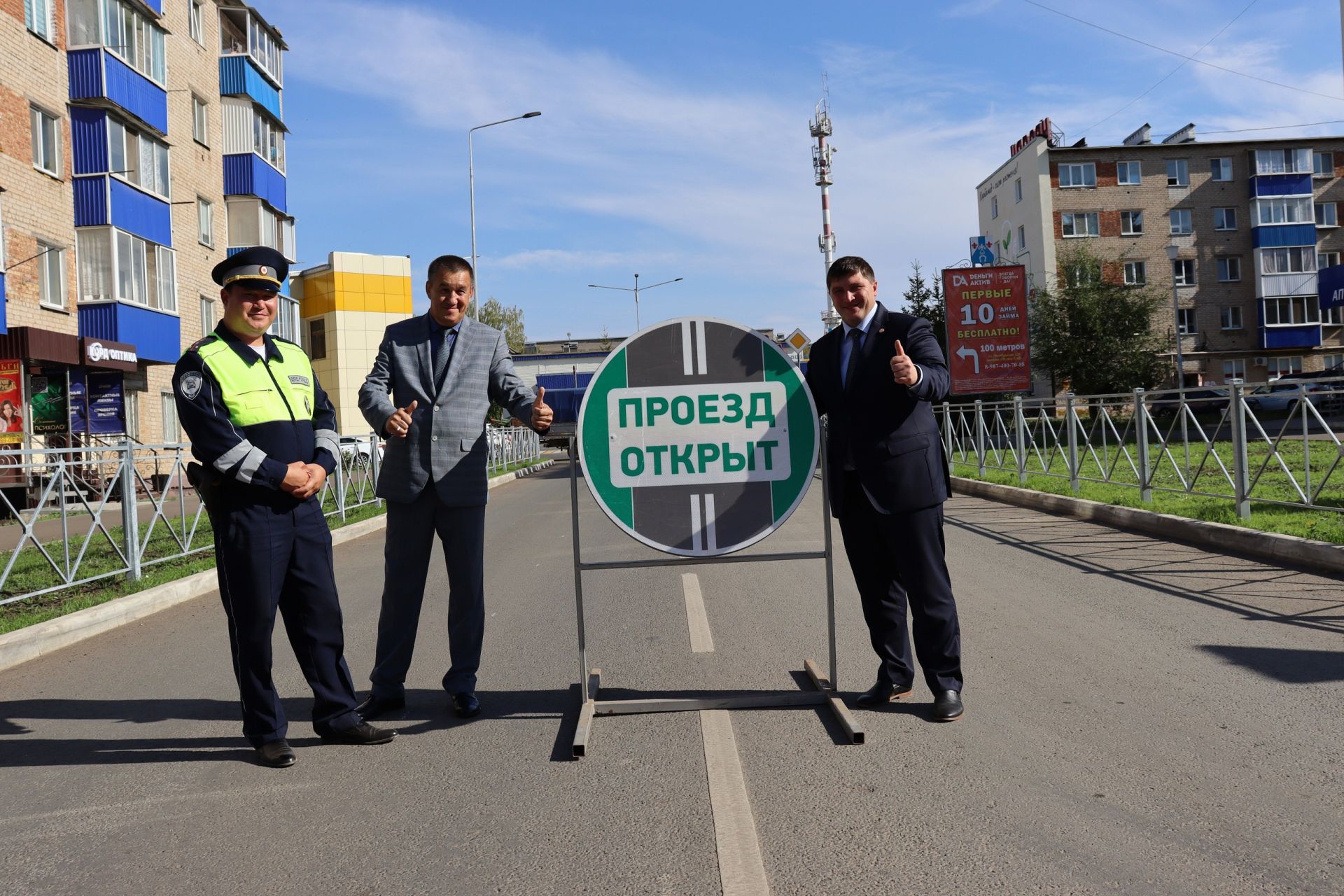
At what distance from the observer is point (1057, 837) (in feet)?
10.3

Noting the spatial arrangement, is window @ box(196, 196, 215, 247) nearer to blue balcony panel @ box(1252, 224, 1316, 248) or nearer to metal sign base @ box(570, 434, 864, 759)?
metal sign base @ box(570, 434, 864, 759)

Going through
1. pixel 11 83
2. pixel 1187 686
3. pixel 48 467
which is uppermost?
pixel 11 83

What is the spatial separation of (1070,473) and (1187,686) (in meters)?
10.6

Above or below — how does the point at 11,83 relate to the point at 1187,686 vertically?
above

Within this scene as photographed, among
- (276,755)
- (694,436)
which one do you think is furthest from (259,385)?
(694,436)

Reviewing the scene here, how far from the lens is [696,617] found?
22.8 feet

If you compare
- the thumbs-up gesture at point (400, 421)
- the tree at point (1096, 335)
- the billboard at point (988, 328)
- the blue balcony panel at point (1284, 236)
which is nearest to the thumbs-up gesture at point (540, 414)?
the thumbs-up gesture at point (400, 421)

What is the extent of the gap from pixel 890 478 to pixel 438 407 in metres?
1.99

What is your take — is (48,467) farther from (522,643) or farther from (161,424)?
(161,424)

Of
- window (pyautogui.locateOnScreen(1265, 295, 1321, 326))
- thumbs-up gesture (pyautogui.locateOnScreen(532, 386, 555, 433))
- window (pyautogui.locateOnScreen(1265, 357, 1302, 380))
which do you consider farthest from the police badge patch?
window (pyautogui.locateOnScreen(1265, 357, 1302, 380))

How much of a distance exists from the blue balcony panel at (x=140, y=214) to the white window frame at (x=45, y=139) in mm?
1112

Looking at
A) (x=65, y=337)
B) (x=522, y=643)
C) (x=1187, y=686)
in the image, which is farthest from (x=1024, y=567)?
(x=65, y=337)

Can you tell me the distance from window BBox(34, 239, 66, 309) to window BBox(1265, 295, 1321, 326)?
51587 mm

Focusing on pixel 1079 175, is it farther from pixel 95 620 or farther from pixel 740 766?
pixel 740 766
